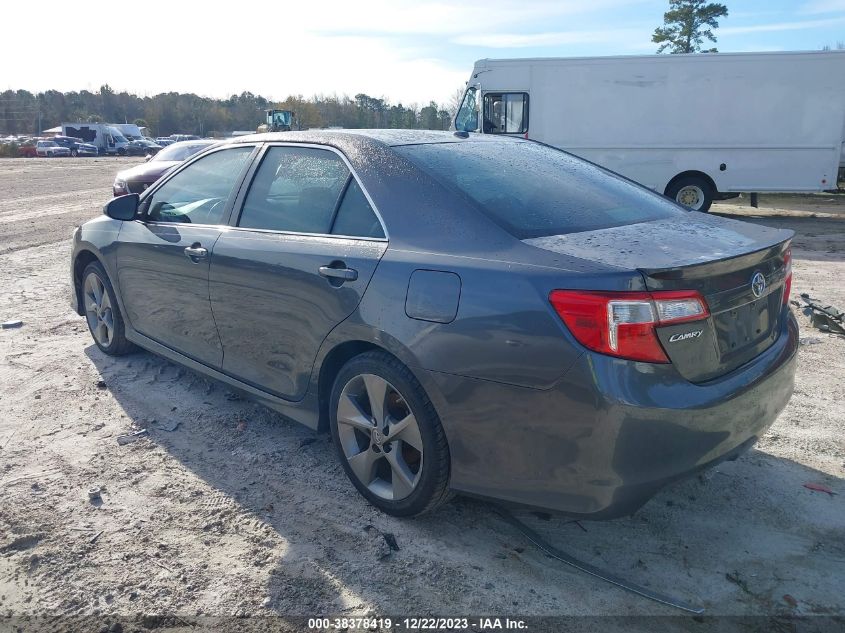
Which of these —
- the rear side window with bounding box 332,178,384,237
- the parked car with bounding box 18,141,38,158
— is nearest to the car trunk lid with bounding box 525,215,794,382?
the rear side window with bounding box 332,178,384,237

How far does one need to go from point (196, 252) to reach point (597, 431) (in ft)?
8.38

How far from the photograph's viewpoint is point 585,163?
155 inches

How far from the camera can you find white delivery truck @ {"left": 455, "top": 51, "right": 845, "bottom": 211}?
13023 mm

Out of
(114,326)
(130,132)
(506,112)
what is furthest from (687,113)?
(130,132)

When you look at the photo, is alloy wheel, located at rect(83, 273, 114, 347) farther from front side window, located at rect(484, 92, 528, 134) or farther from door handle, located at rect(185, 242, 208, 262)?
front side window, located at rect(484, 92, 528, 134)

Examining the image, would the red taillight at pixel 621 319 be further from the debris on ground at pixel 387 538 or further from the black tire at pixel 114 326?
the black tire at pixel 114 326

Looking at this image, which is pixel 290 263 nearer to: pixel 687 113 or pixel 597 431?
pixel 597 431

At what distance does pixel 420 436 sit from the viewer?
9.25 feet

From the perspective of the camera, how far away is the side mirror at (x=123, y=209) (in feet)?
14.9

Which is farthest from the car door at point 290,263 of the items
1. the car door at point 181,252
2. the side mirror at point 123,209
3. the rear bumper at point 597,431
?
the side mirror at point 123,209

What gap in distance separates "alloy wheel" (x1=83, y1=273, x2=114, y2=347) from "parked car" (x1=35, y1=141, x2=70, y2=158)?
56.8 metres

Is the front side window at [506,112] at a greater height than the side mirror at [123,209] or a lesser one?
greater

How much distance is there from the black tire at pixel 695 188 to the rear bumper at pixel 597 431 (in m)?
12.0

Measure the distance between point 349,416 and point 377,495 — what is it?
0.38 m
